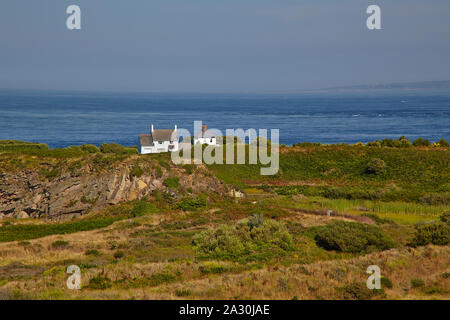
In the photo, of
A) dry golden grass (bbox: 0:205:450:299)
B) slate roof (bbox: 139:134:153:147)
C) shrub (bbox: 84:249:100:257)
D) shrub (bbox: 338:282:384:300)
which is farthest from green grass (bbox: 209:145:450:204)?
shrub (bbox: 338:282:384:300)

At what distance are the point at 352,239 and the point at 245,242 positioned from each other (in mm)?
5340

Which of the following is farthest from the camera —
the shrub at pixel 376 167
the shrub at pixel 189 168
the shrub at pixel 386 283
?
the shrub at pixel 376 167

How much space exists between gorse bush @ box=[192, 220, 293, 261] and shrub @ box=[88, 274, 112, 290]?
5.66 m

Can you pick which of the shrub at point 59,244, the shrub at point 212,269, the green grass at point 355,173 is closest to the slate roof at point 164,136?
the green grass at point 355,173

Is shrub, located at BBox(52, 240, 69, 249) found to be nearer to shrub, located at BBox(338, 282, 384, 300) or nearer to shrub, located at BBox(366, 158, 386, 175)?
shrub, located at BBox(338, 282, 384, 300)

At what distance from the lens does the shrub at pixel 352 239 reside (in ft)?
76.0

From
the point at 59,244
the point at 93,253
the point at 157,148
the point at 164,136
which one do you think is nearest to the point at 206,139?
the point at 164,136

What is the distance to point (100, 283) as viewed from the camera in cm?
1667

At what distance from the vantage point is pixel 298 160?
163 ft

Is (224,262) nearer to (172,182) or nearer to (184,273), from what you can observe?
(184,273)

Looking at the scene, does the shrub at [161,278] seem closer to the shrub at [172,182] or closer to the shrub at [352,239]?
the shrub at [352,239]

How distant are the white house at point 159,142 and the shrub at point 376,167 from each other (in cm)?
2099

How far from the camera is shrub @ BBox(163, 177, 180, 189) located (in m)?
34.4
